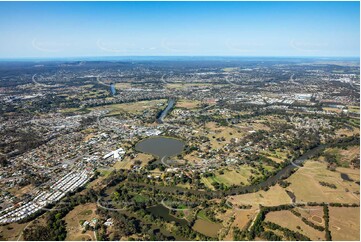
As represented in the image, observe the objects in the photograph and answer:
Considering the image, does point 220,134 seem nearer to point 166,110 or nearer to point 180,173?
point 180,173

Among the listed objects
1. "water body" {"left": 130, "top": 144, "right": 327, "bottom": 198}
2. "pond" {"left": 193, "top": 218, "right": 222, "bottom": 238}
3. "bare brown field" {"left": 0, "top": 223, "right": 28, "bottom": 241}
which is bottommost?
"bare brown field" {"left": 0, "top": 223, "right": 28, "bottom": 241}

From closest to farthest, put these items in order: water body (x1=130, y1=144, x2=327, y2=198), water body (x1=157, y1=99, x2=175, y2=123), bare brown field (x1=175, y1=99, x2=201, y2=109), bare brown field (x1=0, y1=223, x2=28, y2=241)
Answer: bare brown field (x1=0, y1=223, x2=28, y2=241)
water body (x1=130, y1=144, x2=327, y2=198)
water body (x1=157, y1=99, x2=175, y2=123)
bare brown field (x1=175, y1=99, x2=201, y2=109)

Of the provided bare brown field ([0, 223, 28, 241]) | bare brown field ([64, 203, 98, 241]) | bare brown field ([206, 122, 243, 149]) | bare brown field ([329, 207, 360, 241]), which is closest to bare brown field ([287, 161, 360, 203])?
bare brown field ([329, 207, 360, 241])

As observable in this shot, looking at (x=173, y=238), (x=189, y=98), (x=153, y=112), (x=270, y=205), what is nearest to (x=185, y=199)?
(x=173, y=238)

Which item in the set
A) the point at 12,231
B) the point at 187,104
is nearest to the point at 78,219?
the point at 12,231

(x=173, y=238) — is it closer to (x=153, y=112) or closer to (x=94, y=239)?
(x=94, y=239)

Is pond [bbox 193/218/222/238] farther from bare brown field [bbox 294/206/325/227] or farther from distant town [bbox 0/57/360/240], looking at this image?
bare brown field [bbox 294/206/325/227]
